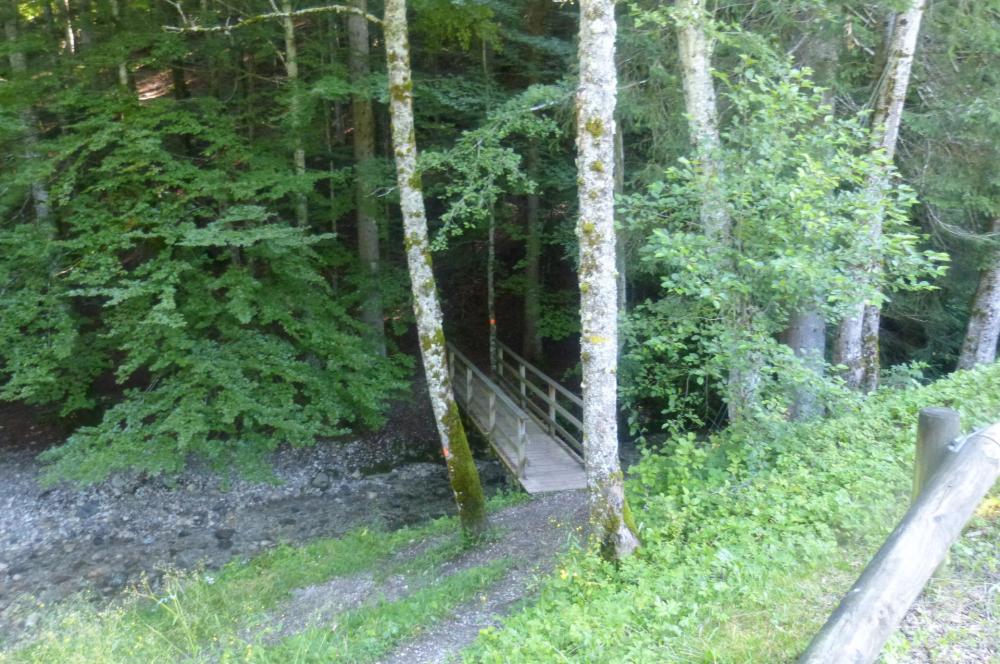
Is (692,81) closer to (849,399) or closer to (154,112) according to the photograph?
(849,399)

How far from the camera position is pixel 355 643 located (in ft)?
18.0

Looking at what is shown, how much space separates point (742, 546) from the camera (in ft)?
14.0

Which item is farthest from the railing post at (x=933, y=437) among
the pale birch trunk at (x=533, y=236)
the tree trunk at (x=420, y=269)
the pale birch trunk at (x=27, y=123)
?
the pale birch trunk at (x=27, y=123)

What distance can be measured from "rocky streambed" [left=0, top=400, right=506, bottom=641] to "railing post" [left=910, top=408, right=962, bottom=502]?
8.40 meters

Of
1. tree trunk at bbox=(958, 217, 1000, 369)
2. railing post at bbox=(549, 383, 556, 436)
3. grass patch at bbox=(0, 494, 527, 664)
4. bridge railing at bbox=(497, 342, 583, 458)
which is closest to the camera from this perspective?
grass patch at bbox=(0, 494, 527, 664)

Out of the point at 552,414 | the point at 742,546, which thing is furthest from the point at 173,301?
the point at 742,546

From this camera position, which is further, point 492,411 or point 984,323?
point 492,411

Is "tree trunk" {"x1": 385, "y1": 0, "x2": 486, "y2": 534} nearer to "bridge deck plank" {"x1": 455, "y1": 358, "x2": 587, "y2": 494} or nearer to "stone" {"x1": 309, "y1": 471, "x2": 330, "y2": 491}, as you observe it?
"bridge deck plank" {"x1": 455, "y1": 358, "x2": 587, "y2": 494}

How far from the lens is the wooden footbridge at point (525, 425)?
32.9ft

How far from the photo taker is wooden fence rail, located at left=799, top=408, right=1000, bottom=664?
2.40 m

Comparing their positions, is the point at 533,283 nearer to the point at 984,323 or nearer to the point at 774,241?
the point at 984,323

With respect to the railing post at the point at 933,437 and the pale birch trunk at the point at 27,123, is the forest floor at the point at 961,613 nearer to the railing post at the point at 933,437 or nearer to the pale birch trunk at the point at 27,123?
the railing post at the point at 933,437

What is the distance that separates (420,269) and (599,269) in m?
2.76

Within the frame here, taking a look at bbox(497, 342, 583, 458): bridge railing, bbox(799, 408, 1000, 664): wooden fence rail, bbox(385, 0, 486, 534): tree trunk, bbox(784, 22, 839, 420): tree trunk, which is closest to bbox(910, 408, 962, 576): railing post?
bbox(799, 408, 1000, 664): wooden fence rail
